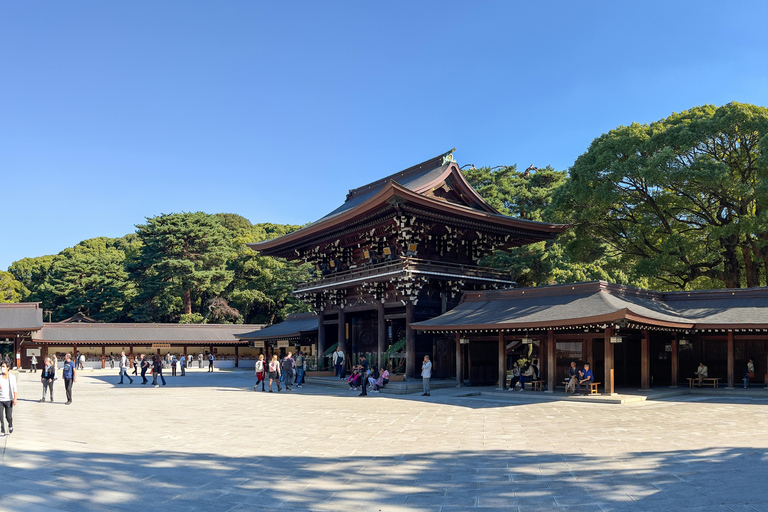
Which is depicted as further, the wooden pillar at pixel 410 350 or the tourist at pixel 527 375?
the wooden pillar at pixel 410 350

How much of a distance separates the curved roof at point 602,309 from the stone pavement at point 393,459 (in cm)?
362

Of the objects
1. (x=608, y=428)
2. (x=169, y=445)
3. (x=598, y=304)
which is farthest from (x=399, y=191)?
(x=169, y=445)

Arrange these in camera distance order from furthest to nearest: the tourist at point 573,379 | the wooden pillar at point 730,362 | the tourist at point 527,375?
the tourist at point 527,375 < the wooden pillar at point 730,362 < the tourist at point 573,379

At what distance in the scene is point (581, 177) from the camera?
36.1 meters

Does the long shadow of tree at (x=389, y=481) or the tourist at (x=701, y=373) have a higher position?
the long shadow of tree at (x=389, y=481)

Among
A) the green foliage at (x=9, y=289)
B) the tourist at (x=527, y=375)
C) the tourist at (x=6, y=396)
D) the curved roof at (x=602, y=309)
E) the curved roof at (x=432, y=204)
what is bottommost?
the tourist at (x=527, y=375)

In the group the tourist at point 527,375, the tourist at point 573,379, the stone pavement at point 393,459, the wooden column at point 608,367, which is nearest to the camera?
the stone pavement at point 393,459

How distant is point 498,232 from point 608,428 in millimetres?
20979

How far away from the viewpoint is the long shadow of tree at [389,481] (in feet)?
27.9


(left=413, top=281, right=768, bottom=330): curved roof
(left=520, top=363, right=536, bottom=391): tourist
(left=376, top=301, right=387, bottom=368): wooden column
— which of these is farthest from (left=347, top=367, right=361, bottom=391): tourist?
(left=520, top=363, right=536, bottom=391): tourist

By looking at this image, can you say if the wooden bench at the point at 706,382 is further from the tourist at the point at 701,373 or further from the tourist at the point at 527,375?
the tourist at the point at 527,375

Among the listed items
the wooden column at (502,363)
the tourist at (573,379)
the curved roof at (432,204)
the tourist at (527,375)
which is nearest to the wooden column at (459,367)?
the wooden column at (502,363)

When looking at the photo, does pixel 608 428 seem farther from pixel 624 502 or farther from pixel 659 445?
pixel 624 502

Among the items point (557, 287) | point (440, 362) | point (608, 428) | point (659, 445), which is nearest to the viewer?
point (659, 445)
